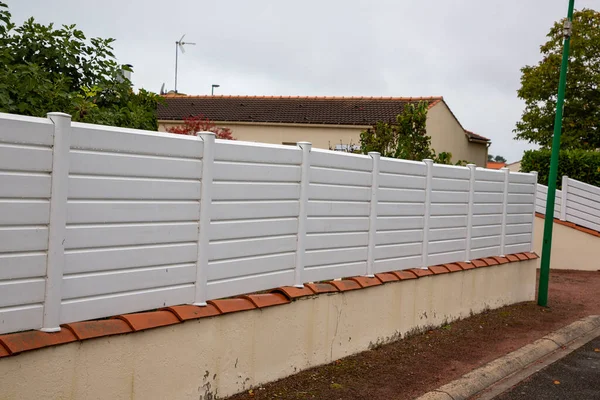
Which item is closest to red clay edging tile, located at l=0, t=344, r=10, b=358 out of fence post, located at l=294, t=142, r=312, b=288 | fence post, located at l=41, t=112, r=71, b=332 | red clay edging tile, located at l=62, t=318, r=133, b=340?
→ fence post, located at l=41, t=112, r=71, b=332

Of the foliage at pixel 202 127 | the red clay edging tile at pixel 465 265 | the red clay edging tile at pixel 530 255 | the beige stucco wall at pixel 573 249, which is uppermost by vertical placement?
the foliage at pixel 202 127

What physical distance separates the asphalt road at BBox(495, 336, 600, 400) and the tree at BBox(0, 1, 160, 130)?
4.71m

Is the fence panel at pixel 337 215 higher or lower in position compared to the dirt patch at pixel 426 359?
higher

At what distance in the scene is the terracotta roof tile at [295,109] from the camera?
31812mm

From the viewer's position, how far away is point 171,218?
575 centimetres

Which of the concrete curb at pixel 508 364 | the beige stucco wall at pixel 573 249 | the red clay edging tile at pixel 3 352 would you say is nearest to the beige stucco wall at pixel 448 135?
the beige stucco wall at pixel 573 249

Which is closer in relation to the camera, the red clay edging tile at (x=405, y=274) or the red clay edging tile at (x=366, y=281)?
the red clay edging tile at (x=366, y=281)

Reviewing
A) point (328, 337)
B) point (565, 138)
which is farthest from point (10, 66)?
point (565, 138)

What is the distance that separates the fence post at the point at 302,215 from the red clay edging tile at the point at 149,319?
1876 mm

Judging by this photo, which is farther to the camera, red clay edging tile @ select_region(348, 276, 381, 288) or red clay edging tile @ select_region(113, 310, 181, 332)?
red clay edging tile @ select_region(348, 276, 381, 288)

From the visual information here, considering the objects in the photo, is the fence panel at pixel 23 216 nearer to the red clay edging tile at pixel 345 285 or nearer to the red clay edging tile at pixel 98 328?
the red clay edging tile at pixel 98 328

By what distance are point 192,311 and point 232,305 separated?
1.65ft

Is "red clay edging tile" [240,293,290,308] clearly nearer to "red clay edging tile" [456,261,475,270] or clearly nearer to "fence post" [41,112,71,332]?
"fence post" [41,112,71,332]

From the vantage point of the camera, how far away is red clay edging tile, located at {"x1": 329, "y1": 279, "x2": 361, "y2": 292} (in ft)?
26.1
